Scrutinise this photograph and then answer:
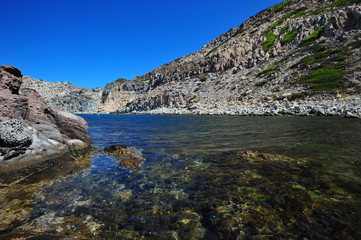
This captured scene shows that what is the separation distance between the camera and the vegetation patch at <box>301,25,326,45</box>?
71956mm

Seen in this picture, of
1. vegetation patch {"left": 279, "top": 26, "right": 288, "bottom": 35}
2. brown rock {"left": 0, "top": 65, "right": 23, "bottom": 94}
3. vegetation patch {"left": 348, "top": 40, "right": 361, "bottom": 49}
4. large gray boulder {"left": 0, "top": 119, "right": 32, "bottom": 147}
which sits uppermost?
vegetation patch {"left": 279, "top": 26, "right": 288, "bottom": 35}

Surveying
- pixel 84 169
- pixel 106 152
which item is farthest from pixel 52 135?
pixel 84 169

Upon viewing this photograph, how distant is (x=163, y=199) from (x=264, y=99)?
48.2 metres

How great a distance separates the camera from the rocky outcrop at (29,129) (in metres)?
7.45

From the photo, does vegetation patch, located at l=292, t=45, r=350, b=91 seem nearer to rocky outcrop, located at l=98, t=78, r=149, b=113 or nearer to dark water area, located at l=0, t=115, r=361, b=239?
dark water area, located at l=0, t=115, r=361, b=239

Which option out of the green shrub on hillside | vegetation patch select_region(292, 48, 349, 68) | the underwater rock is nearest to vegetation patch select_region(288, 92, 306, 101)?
vegetation patch select_region(292, 48, 349, 68)

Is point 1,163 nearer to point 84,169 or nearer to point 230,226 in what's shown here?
point 84,169

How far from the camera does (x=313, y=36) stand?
74000mm

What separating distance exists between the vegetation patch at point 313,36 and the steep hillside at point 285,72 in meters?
0.11

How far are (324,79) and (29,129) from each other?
55.7 metres

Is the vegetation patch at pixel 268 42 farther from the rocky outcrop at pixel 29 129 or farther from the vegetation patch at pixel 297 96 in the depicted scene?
the rocky outcrop at pixel 29 129

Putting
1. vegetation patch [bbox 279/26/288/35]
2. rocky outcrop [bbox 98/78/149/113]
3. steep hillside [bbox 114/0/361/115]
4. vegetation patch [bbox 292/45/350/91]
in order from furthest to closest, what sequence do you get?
rocky outcrop [bbox 98/78/149/113] → vegetation patch [bbox 279/26/288/35] → vegetation patch [bbox 292/45/350/91] → steep hillside [bbox 114/0/361/115]

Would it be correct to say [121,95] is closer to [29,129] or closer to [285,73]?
[285,73]

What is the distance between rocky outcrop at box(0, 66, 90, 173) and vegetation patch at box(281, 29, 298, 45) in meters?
96.4
